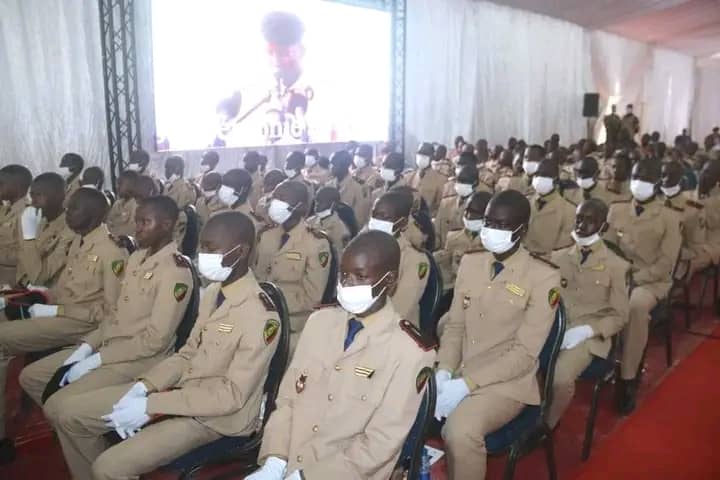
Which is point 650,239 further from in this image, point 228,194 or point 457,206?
point 228,194

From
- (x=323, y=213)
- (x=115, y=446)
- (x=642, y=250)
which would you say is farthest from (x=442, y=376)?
(x=323, y=213)

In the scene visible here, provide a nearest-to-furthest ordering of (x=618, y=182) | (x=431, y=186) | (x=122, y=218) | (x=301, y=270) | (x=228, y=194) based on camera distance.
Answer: (x=301, y=270), (x=228, y=194), (x=122, y=218), (x=618, y=182), (x=431, y=186)

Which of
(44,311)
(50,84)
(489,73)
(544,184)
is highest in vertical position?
(489,73)

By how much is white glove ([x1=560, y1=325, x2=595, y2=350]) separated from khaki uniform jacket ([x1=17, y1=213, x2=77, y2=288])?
3086 mm

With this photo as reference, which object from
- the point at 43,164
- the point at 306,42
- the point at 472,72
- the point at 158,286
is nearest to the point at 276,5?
the point at 306,42

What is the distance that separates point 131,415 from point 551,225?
403 centimetres

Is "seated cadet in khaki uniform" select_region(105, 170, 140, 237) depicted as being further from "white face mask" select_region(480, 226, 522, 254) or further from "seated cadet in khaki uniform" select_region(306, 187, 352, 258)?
"white face mask" select_region(480, 226, 522, 254)

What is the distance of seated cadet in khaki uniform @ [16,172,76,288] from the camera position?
13.3ft

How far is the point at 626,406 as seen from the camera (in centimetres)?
376

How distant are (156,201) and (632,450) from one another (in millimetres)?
2845

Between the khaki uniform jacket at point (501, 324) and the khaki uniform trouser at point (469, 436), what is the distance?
0.11 metres

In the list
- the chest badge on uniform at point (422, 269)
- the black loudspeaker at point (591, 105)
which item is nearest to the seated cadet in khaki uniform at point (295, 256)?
the chest badge on uniform at point (422, 269)

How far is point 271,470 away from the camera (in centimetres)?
203

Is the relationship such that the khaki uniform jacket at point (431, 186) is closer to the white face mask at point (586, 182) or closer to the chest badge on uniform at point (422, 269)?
the white face mask at point (586, 182)
